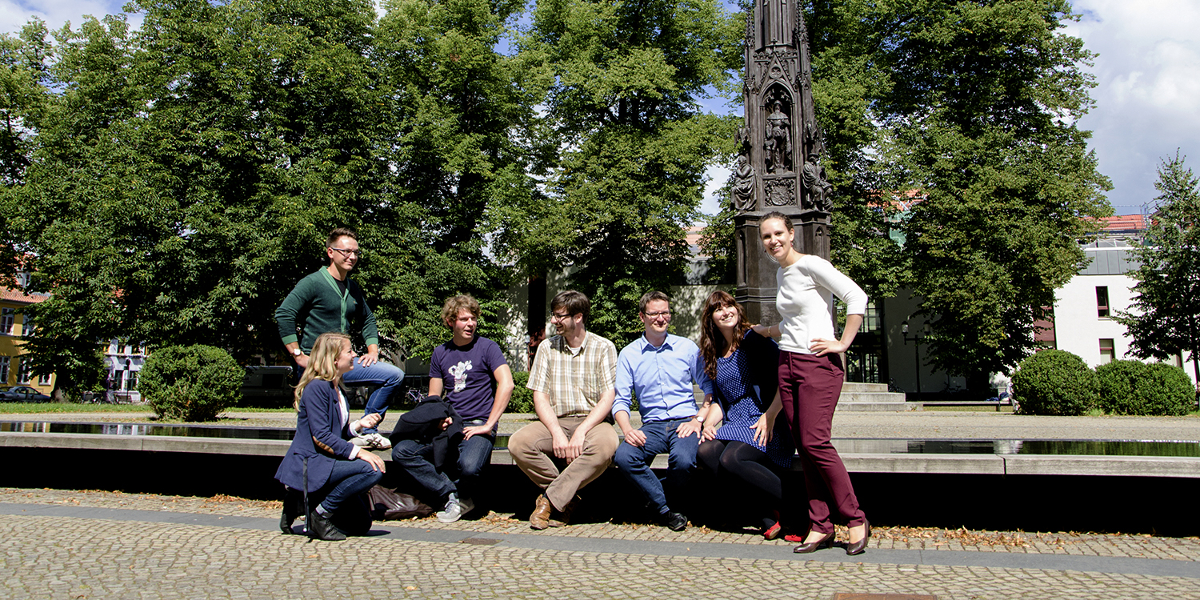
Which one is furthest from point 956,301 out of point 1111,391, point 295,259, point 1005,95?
point 295,259

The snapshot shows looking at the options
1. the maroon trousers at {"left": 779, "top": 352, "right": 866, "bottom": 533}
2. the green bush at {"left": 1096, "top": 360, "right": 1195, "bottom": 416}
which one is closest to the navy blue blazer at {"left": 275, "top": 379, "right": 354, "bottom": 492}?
the maroon trousers at {"left": 779, "top": 352, "right": 866, "bottom": 533}

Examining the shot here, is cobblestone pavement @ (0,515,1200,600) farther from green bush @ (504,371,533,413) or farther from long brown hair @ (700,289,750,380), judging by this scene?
green bush @ (504,371,533,413)

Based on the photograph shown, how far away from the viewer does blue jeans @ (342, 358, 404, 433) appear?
594 centimetres

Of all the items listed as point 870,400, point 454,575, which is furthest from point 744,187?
point 454,575

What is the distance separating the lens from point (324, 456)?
Result: 192 inches

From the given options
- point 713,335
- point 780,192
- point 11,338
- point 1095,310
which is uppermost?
point 1095,310

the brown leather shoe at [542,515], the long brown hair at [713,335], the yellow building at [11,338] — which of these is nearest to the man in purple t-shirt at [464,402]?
the brown leather shoe at [542,515]

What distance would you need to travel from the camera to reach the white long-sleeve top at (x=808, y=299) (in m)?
4.22

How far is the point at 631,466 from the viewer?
16.5 ft

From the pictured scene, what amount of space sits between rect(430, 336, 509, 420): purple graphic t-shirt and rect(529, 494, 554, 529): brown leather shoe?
891mm

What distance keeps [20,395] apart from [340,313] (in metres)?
43.9

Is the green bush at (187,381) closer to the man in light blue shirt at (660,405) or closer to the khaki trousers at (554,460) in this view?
the khaki trousers at (554,460)

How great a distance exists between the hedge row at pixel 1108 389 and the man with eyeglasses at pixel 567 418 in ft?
44.3

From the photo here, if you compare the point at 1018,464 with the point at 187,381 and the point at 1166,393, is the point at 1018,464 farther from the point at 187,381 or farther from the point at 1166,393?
the point at 1166,393
